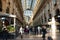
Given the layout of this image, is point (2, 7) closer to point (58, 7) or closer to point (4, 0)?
point (4, 0)

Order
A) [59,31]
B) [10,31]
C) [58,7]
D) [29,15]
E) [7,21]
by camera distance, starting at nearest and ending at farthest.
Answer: [10,31], [7,21], [59,31], [58,7], [29,15]

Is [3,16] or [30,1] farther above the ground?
[30,1]

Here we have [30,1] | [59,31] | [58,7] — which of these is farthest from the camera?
[30,1]

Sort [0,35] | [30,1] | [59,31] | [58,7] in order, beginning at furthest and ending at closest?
[30,1] < [58,7] < [59,31] < [0,35]

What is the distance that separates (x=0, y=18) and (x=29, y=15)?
137895 millimetres

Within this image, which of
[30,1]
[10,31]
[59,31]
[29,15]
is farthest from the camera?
[29,15]

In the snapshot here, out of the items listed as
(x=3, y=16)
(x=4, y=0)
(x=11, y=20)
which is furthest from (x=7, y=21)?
(x=4, y=0)

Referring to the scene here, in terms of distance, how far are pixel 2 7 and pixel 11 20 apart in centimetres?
358

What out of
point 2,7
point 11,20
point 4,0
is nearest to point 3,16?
point 11,20

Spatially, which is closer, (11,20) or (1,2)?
(11,20)

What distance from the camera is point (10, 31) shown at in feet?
79.6

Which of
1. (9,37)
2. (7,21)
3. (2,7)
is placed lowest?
(9,37)

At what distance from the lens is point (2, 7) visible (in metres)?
30.5

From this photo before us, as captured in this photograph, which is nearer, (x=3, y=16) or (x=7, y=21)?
(x=3, y=16)
